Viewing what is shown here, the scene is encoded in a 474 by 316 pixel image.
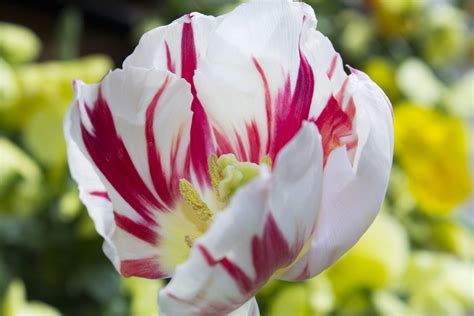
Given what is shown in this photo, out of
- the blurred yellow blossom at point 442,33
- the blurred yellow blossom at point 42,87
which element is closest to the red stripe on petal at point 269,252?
the blurred yellow blossom at point 42,87

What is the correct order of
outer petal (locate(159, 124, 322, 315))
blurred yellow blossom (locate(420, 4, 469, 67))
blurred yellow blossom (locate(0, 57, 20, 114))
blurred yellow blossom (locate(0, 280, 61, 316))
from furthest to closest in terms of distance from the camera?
1. blurred yellow blossom (locate(420, 4, 469, 67))
2. blurred yellow blossom (locate(0, 57, 20, 114))
3. blurred yellow blossom (locate(0, 280, 61, 316))
4. outer petal (locate(159, 124, 322, 315))

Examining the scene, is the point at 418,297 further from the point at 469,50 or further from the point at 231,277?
the point at 469,50

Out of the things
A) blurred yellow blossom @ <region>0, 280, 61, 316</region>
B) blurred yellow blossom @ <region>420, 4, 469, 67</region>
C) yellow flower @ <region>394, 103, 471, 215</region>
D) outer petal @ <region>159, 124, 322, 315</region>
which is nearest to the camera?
outer petal @ <region>159, 124, 322, 315</region>

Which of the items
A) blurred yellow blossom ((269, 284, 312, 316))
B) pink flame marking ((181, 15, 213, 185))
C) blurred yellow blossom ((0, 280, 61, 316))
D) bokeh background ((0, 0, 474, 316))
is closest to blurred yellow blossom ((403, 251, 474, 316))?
bokeh background ((0, 0, 474, 316))

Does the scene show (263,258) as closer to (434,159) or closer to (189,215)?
(189,215)

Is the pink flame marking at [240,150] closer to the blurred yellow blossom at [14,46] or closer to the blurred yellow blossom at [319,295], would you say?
the blurred yellow blossom at [319,295]

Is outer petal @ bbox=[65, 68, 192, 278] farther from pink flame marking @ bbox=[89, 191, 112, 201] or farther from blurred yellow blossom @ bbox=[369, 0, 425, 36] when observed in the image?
blurred yellow blossom @ bbox=[369, 0, 425, 36]

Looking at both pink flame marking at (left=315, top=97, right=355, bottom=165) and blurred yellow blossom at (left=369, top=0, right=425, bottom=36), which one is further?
blurred yellow blossom at (left=369, top=0, right=425, bottom=36)
